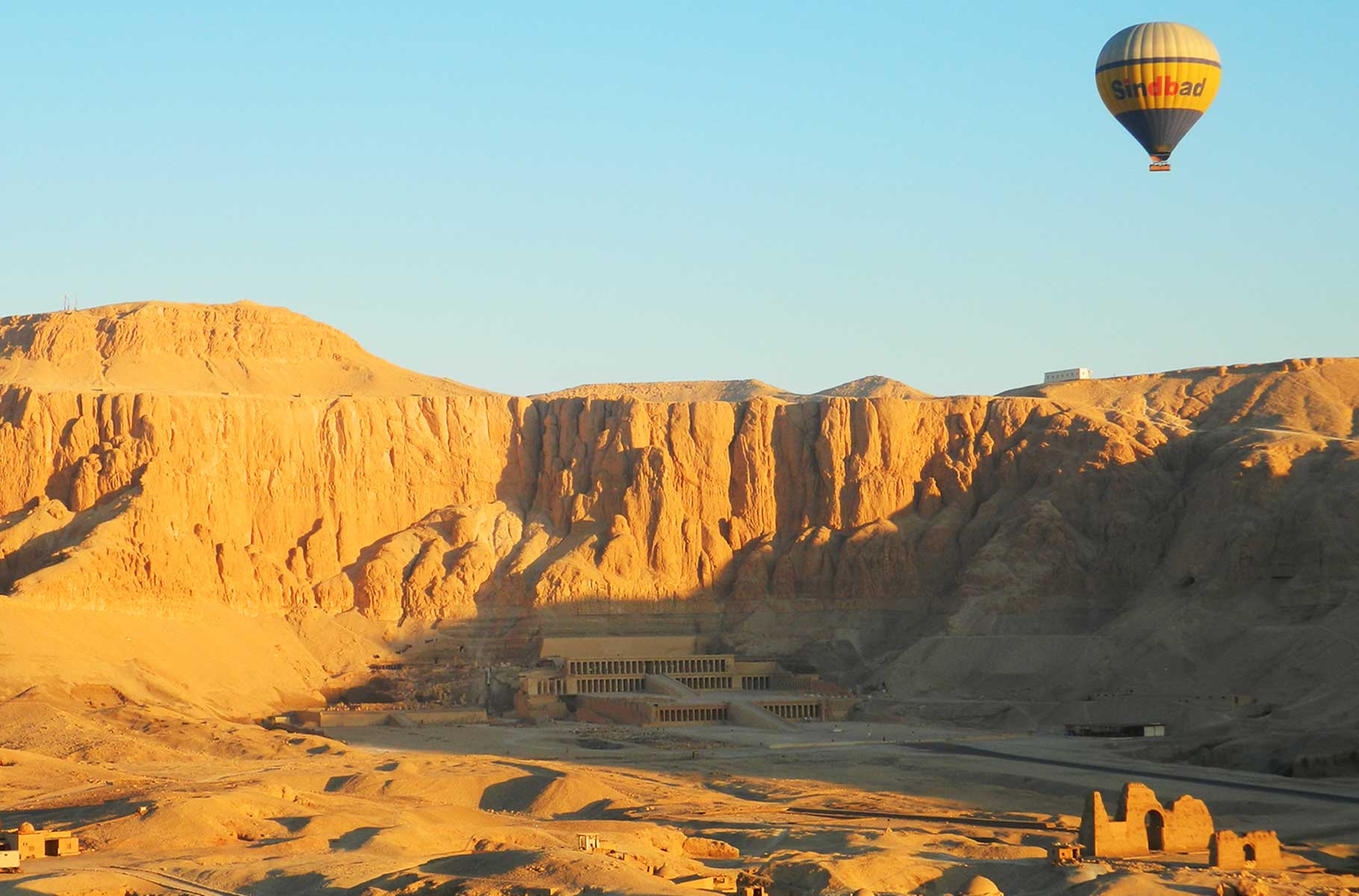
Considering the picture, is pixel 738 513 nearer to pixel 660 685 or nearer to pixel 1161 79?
pixel 660 685

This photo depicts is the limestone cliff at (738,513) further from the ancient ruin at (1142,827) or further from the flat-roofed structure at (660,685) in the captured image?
the ancient ruin at (1142,827)

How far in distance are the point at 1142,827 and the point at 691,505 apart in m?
64.8

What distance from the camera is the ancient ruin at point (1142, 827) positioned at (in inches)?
2325

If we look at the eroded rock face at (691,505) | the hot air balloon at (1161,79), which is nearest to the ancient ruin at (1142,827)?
the hot air balloon at (1161,79)

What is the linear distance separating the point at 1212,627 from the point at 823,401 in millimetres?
29388

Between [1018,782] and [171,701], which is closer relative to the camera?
[1018,782]

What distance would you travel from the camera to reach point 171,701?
99.4m

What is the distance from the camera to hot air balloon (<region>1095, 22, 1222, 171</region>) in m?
90.4

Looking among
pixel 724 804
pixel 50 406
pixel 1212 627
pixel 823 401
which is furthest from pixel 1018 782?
A: pixel 50 406

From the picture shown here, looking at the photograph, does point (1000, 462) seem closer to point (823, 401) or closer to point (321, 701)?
point (823, 401)

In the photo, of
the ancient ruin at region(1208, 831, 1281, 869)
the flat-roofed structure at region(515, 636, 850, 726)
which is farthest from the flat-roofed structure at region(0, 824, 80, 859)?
the flat-roofed structure at region(515, 636, 850, 726)

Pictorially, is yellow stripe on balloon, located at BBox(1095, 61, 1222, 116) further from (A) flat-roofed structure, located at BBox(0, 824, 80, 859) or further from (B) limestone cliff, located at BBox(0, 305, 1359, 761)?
(A) flat-roofed structure, located at BBox(0, 824, 80, 859)

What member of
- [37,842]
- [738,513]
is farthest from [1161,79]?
[37,842]

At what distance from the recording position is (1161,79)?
90562 millimetres
